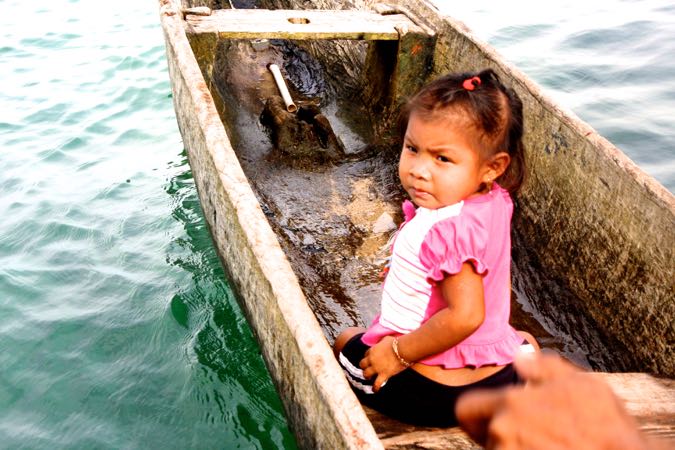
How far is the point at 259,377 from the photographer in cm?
316

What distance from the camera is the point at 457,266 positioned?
5.72 ft

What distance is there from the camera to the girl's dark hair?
177 cm

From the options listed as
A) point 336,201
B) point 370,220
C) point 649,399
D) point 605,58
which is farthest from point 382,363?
point 605,58

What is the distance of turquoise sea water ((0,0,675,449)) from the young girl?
3.64 feet

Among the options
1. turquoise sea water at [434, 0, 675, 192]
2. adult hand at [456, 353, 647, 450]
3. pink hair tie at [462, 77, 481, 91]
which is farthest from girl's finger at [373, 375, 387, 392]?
turquoise sea water at [434, 0, 675, 192]

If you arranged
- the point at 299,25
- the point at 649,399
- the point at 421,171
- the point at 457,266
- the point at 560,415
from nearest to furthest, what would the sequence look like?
1. the point at 560,415
2. the point at 457,266
3. the point at 421,171
4. the point at 649,399
5. the point at 299,25

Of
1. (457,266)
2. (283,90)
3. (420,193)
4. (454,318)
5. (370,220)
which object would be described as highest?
(420,193)

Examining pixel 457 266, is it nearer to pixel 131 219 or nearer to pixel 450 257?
pixel 450 257

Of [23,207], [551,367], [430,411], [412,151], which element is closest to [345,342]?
[430,411]

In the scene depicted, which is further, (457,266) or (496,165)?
(496,165)

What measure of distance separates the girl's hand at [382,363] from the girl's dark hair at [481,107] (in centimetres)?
59

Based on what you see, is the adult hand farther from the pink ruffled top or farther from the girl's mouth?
the girl's mouth

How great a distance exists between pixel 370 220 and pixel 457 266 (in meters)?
1.95

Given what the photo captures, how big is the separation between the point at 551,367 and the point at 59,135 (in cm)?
586
